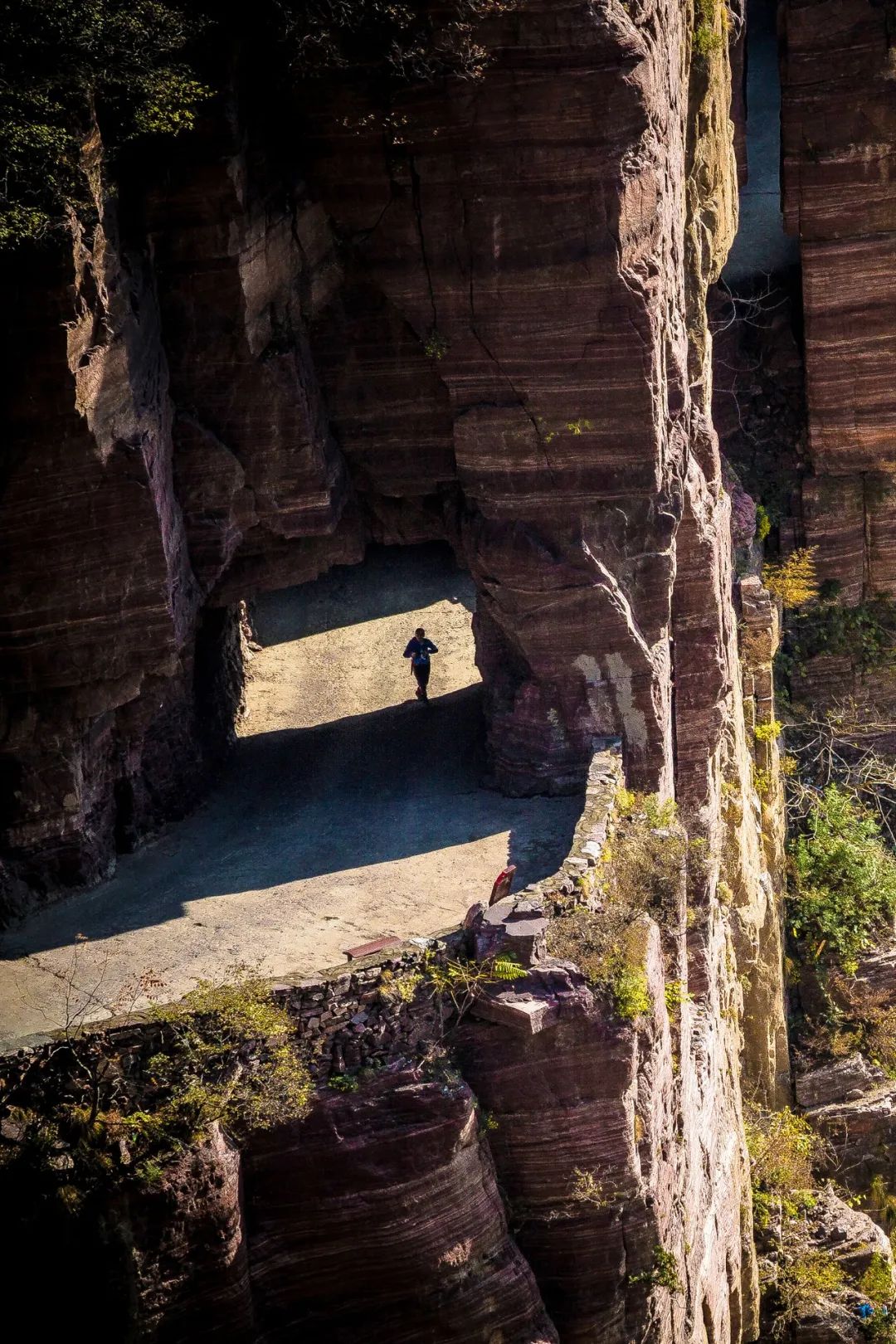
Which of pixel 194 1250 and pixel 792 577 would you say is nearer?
pixel 194 1250

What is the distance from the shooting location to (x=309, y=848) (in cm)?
2112

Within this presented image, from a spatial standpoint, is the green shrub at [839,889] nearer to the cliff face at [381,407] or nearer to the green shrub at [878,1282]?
the green shrub at [878,1282]

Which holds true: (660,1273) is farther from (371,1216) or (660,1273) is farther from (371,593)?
(371,593)

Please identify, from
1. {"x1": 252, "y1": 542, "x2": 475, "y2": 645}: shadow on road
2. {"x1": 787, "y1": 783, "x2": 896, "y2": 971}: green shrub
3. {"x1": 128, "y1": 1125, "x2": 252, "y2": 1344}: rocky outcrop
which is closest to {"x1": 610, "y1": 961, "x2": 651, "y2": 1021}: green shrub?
{"x1": 128, "y1": 1125, "x2": 252, "y2": 1344}: rocky outcrop

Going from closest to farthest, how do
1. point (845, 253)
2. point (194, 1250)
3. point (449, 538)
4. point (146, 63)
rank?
point (194, 1250) < point (146, 63) < point (449, 538) < point (845, 253)

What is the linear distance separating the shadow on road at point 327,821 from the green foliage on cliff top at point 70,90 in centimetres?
735

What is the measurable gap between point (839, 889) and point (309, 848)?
11776mm

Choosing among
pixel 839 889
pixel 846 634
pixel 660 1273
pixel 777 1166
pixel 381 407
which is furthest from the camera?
pixel 846 634

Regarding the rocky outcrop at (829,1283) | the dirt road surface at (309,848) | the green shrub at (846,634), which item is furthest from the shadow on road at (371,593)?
the rocky outcrop at (829,1283)

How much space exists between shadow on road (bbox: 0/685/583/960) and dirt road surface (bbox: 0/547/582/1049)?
32mm

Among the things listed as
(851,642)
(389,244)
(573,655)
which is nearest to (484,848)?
(573,655)

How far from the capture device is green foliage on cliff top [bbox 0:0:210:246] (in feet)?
55.0

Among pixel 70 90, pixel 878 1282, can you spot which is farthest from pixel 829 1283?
pixel 70 90

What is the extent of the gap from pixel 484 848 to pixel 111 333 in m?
7.13
